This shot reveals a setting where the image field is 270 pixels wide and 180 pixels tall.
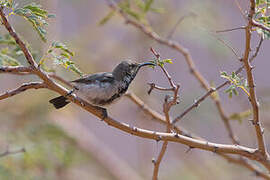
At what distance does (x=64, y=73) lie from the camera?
209 inches

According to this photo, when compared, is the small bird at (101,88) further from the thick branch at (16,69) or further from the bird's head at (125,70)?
the thick branch at (16,69)

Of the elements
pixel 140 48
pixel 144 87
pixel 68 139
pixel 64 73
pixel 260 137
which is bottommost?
pixel 68 139

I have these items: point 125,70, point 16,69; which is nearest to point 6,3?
point 16,69

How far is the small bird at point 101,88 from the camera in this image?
343 centimetres

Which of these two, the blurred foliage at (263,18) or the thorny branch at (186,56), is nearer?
the blurred foliage at (263,18)

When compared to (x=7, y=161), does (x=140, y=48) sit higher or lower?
higher

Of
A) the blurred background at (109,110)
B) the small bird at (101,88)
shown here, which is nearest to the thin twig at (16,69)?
the small bird at (101,88)

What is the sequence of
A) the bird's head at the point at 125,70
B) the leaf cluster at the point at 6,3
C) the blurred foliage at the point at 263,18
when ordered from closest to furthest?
the leaf cluster at the point at 6,3 → the blurred foliage at the point at 263,18 → the bird's head at the point at 125,70

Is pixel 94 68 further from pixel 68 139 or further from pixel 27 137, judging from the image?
pixel 27 137

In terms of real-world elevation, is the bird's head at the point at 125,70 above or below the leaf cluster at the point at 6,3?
below

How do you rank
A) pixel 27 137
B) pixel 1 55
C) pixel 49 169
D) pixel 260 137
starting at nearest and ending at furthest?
pixel 260 137 → pixel 1 55 → pixel 27 137 → pixel 49 169

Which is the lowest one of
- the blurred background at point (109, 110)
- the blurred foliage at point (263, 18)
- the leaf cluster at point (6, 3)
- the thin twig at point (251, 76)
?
the blurred background at point (109, 110)

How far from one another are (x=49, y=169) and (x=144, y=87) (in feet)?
5.65

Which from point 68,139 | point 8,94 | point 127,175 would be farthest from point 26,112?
point 8,94
